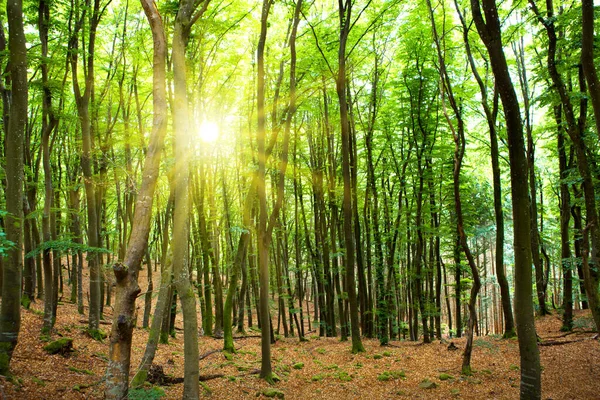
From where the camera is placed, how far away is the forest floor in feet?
23.7

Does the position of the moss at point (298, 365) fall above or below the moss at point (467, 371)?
below

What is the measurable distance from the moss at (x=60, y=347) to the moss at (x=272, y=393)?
4664 millimetres

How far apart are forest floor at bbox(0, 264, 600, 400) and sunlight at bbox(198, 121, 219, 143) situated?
777 cm

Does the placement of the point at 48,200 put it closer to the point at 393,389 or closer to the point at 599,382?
the point at 393,389

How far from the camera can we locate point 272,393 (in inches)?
338

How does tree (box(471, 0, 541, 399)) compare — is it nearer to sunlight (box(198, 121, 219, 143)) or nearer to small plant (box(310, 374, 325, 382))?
small plant (box(310, 374, 325, 382))

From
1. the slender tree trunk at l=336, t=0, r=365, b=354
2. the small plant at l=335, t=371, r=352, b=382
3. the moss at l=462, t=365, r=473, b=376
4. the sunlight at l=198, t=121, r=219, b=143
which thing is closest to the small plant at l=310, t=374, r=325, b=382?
the small plant at l=335, t=371, r=352, b=382

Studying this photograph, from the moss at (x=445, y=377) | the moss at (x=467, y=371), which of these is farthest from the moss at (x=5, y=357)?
the moss at (x=467, y=371)

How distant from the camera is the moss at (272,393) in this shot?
28.1 ft

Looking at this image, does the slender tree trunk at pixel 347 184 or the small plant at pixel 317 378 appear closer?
the small plant at pixel 317 378

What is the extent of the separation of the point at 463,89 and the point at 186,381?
545 inches

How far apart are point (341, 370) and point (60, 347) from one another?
745cm

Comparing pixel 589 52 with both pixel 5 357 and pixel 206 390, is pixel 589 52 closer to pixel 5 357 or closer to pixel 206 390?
pixel 206 390

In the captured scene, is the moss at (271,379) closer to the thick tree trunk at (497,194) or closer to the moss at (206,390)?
the moss at (206,390)
